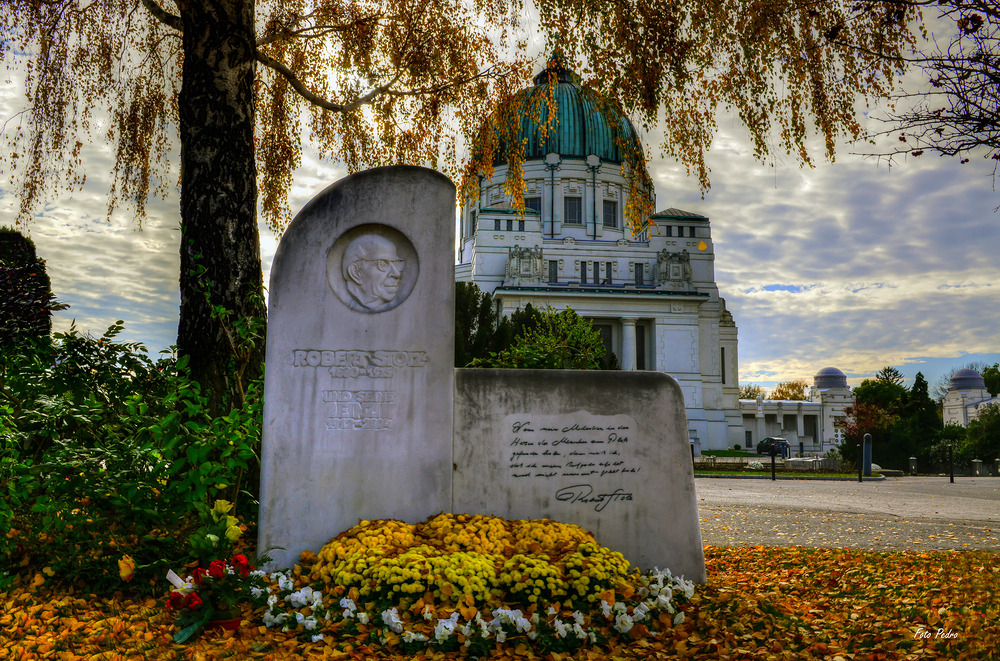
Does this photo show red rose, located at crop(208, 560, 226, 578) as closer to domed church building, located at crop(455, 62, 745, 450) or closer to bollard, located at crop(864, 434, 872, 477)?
bollard, located at crop(864, 434, 872, 477)

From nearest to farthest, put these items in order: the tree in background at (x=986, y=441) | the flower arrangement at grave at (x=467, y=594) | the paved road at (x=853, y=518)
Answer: the flower arrangement at grave at (x=467, y=594), the paved road at (x=853, y=518), the tree in background at (x=986, y=441)

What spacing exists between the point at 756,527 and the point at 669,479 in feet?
15.6

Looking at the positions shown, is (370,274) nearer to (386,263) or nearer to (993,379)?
(386,263)

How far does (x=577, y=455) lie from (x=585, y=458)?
7 centimetres

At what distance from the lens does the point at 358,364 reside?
5008 mm

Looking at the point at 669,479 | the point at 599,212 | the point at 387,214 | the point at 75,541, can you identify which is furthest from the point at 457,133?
the point at 599,212

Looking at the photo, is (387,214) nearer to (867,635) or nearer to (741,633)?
(741,633)

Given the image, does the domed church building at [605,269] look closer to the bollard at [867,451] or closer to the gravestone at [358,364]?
the bollard at [867,451]

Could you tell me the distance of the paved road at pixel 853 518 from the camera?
26.3 feet

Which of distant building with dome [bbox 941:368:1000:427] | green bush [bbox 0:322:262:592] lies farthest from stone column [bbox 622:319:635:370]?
green bush [bbox 0:322:262:592]

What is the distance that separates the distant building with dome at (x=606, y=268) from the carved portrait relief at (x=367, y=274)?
3965cm

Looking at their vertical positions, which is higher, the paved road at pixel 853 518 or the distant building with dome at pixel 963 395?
the distant building with dome at pixel 963 395

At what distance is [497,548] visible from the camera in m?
4.58

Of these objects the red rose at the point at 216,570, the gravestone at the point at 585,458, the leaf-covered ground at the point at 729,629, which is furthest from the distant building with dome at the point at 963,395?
the red rose at the point at 216,570
